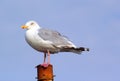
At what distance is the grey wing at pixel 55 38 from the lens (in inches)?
430

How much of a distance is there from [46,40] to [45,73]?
2.93 metres

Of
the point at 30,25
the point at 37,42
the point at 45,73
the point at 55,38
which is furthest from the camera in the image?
the point at 30,25

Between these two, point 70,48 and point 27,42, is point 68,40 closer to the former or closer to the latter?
point 70,48

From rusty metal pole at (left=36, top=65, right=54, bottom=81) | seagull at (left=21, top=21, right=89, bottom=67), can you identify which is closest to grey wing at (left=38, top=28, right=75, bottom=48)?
seagull at (left=21, top=21, right=89, bottom=67)

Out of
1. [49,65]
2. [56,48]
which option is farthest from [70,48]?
[49,65]

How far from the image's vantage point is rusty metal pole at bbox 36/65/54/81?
26.0 feet

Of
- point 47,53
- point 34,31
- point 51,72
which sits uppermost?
point 34,31

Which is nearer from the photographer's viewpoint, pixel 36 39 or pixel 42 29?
pixel 36 39

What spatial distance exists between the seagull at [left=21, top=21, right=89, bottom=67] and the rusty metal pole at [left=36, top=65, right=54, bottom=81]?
2.04 m

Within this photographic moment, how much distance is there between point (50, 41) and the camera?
36.1ft

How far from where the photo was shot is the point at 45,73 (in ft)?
26.5

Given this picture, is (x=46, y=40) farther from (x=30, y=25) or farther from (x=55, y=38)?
(x=30, y=25)

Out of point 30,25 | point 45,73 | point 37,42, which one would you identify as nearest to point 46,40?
point 37,42

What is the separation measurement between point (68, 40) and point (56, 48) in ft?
2.17
